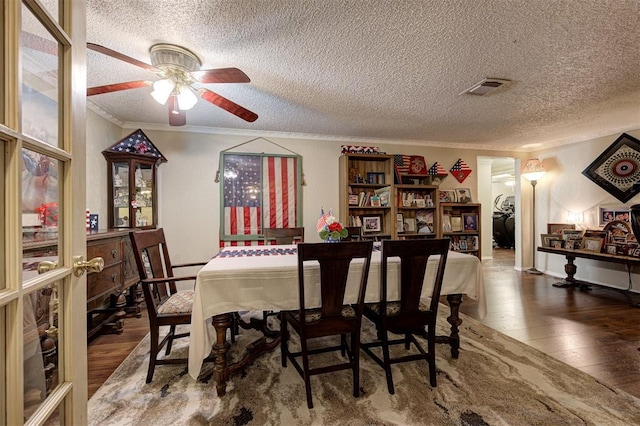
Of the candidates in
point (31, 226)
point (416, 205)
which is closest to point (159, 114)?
→ point (31, 226)

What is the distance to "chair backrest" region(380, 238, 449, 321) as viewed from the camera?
1.78 m

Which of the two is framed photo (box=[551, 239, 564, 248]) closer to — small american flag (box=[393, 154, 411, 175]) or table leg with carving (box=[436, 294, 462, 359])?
small american flag (box=[393, 154, 411, 175])

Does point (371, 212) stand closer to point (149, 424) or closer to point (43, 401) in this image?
point (149, 424)

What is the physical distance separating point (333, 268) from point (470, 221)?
12.9ft

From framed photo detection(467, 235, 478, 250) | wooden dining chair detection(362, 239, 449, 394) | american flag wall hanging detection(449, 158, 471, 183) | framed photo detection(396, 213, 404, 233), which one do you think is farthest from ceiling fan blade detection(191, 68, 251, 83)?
framed photo detection(467, 235, 478, 250)

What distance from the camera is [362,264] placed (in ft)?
6.35

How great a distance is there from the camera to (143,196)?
11.6 feet

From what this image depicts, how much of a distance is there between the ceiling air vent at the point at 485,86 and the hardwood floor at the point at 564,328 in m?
2.27

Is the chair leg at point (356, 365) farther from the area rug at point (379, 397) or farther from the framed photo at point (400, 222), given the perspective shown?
the framed photo at point (400, 222)

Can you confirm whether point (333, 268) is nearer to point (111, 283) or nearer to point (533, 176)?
point (111, 283)

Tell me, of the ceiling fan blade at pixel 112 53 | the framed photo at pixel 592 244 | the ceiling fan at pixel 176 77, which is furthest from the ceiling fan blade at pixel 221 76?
the framed photo at pixel 592 244

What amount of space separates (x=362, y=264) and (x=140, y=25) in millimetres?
→ 2052

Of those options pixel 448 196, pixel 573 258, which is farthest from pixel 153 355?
pixel 573 258

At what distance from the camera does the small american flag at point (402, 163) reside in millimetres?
4583
